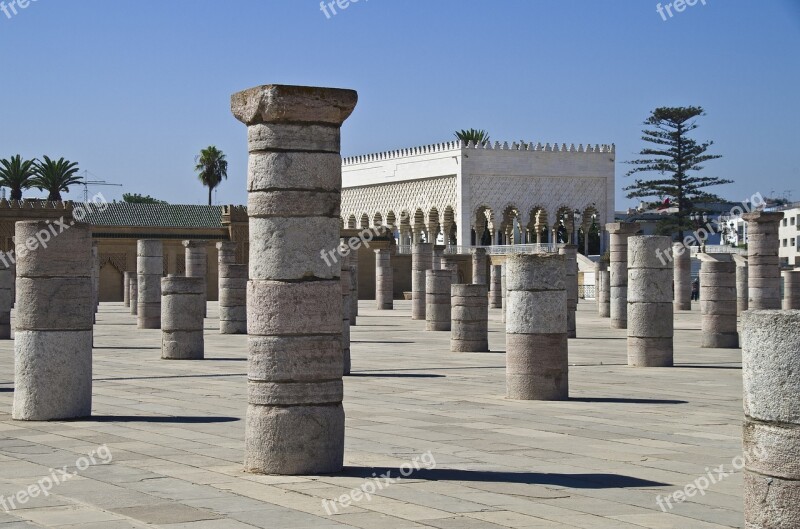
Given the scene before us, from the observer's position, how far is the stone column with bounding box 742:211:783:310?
64.8 ft

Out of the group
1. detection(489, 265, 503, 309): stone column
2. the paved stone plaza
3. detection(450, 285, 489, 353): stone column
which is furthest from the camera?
detection(489, 265, 503, 309): stone column

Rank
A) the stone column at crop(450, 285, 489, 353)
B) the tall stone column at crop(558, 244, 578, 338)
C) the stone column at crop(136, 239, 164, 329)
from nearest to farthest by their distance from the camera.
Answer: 1. the stone column at crop(450, 285, 489, 353)
2. the tall stone column at crop(558, 244, 578, 338)
3. the stone column at crop(136, 239, 164, 329)

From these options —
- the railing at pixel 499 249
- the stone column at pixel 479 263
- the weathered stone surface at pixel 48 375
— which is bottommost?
the weathered stone surface at pixel 48 375

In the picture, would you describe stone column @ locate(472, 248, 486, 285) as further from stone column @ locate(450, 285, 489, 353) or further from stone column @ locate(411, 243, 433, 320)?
stone column @ locate(450, 285, 489, 353)

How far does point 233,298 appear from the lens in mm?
21156

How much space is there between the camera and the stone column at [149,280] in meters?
23.2

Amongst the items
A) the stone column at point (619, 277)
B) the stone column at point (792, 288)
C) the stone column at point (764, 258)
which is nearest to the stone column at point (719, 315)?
the stone column at point (764, 258)

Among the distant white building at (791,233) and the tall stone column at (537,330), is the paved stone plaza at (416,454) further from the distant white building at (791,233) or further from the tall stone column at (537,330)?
the distant white building at (791,233)

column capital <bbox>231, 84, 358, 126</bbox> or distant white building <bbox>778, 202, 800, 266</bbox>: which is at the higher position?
distant white building <bbox>778, 202, 800, 266</bbox>

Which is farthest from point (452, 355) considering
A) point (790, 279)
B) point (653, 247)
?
point (790, 279)

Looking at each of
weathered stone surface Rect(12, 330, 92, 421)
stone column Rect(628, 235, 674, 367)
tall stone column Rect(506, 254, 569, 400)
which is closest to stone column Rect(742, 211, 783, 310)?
stone column Rect(628, 235, 674, 367)

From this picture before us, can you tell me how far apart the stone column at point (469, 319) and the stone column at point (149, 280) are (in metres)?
8.03

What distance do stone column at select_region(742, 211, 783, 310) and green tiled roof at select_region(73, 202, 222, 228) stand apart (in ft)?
110

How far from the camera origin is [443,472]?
22.1 feet
